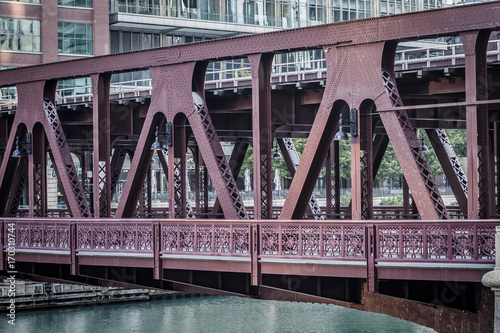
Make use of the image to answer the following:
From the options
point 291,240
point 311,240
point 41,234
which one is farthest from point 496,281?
point 41,234

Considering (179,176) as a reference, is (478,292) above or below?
below

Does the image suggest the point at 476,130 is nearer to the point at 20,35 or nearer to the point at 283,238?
the point at 283,238

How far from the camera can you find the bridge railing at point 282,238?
20.2 meters

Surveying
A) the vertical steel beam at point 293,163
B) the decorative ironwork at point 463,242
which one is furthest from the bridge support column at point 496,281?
the vertical steel beam at point 293,163

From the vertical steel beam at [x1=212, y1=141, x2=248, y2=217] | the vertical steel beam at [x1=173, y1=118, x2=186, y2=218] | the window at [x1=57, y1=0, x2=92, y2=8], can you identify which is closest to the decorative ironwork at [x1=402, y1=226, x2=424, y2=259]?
the vertical steel beam at [x1=173, y1=118, x2=186, y2=218]

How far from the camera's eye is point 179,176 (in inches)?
1130

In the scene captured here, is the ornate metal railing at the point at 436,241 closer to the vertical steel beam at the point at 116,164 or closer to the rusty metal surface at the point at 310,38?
the rusty metal surface at the point at 310,38

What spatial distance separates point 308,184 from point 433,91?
777 centimetres

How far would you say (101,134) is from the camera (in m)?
30.8

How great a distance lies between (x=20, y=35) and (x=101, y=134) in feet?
164

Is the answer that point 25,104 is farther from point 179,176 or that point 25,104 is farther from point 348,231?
point 348,231

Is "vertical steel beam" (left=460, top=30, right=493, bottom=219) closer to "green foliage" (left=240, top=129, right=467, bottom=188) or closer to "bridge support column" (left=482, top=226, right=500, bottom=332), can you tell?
"bridge support column" (left=482, top=226, right=500, bottom=332)

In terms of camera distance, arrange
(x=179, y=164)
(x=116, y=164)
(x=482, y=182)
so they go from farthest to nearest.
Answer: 1. (x=116, y=164)
2. (x=179, y=164)
3. (x=482, y=182)

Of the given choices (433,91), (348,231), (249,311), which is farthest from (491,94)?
(249,311)
